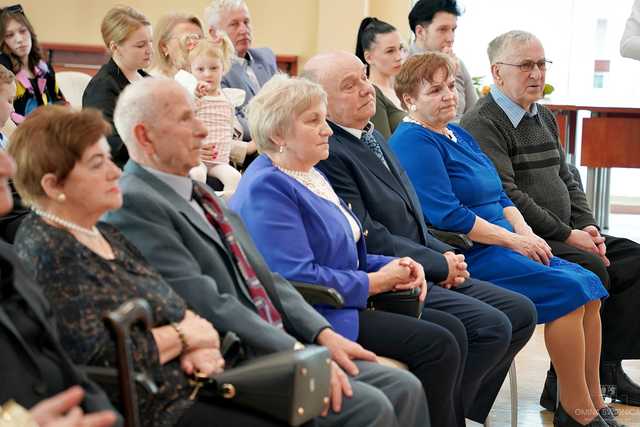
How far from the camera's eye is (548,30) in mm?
9445

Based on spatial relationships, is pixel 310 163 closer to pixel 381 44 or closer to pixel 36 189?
pixel 36 189

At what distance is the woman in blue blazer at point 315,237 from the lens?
2.84m

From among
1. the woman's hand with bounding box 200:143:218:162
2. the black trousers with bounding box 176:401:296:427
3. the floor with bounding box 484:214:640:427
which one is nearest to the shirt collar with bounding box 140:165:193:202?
the black trousers with bounding box 176:401:296:427

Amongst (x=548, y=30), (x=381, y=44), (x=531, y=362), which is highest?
(x=381, y=44)

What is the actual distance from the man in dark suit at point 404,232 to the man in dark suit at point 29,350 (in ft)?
5.02

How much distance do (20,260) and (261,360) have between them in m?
0.53

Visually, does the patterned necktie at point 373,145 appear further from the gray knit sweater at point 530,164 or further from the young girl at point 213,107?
the young girl at point 213,107

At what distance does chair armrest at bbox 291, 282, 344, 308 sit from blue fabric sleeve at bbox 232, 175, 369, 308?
4 cm

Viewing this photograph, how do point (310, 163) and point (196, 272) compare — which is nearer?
point (196, 272)

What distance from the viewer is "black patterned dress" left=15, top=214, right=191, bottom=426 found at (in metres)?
2.03

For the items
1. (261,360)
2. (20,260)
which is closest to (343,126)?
(261,360)

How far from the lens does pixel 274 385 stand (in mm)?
2139

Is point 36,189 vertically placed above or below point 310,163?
above

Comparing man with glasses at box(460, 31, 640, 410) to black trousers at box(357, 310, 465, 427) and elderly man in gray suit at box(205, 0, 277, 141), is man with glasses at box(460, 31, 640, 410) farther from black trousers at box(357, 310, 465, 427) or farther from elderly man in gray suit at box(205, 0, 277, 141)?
elderly man in gray suit at box(205, 0, 277, 141)
